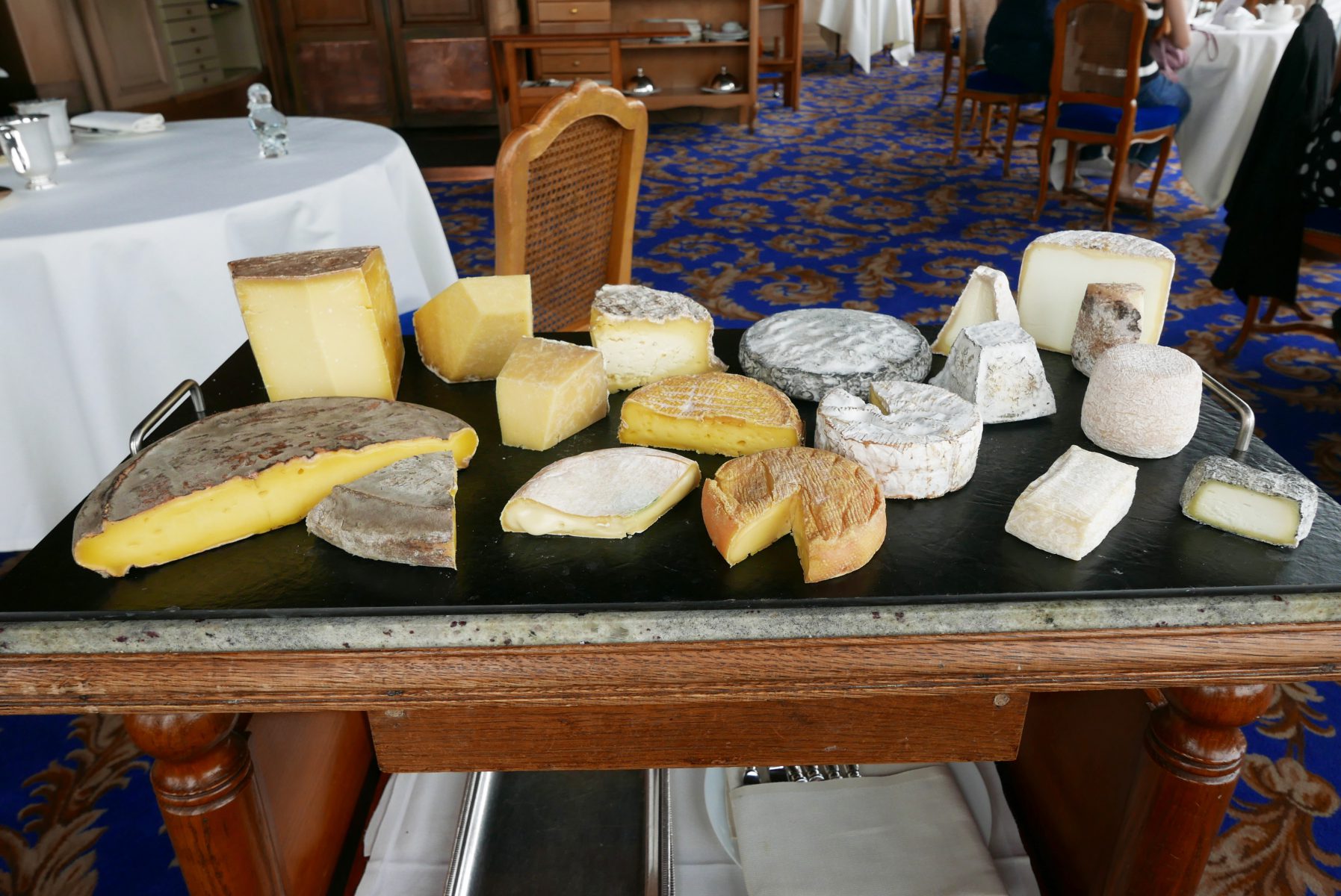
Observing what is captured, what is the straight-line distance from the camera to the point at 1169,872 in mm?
720

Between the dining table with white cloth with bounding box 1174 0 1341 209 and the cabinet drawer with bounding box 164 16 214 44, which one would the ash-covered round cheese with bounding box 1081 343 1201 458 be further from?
the cabinet drawer with bounding box 164 16 214 44

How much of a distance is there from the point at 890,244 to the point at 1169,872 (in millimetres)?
3332

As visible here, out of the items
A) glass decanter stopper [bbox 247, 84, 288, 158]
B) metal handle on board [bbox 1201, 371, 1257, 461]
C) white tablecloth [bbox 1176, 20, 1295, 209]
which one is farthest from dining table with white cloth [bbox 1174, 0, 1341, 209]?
glass decanter stopper [bbox 247, 84, 288, 158]

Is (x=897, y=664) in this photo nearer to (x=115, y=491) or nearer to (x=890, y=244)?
(x=115, y=491)

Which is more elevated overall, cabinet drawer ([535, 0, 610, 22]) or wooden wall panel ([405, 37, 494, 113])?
cabinet drawer ([535, 0, 610, 22])

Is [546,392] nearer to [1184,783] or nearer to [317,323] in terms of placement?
[317,323]

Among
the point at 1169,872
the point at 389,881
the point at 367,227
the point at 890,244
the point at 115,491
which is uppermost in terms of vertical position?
the point at 115,491

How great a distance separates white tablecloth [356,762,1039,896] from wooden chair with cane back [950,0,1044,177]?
4271 millimetres

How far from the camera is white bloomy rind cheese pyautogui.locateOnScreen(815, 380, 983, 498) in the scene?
72 centimetres

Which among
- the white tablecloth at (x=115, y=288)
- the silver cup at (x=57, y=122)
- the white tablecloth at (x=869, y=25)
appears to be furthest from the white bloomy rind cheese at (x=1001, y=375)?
the white tablecloth at (x=869, y=25)

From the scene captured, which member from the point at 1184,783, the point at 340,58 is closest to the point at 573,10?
the point at 340,58

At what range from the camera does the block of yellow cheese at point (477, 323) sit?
0.93 metres

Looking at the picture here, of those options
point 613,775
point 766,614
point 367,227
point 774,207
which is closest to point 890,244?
point 774,207

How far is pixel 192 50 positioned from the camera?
5477 millimetres
